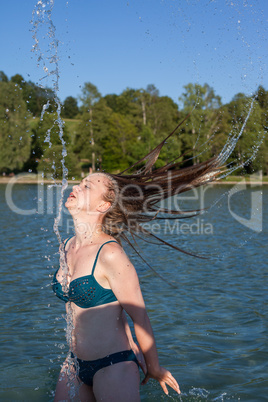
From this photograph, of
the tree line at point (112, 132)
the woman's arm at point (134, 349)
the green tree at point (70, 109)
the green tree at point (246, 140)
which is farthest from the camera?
the green tree at point (70, 109)

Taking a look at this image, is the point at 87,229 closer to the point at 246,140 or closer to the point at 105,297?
the point at 105,297

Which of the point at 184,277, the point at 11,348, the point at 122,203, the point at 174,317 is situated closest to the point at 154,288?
the point at 184,277

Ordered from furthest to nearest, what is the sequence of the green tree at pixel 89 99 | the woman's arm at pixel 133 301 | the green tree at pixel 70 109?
the green tree at pixel 70 109 < the green tree at pixel 89 99 < the woman's arm at pixel 133 301

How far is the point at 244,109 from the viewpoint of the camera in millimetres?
38812

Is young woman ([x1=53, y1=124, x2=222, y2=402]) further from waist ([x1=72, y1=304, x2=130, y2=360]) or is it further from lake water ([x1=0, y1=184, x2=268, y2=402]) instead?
lake water ([x1=0, y1=184, x2=268, y2=402])

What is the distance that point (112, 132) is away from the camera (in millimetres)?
72688

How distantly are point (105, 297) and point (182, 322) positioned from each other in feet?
13.0

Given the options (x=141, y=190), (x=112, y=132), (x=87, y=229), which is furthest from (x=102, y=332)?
(x=112, y=132)

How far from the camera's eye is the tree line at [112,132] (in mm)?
57844

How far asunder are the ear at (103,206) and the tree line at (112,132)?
4577 centimetres

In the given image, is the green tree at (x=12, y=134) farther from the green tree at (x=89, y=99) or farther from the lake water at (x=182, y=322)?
the lake water at (x=182, y=322)

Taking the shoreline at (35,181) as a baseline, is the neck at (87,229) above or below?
below

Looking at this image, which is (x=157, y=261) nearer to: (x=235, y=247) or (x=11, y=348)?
(x=235, y=247)

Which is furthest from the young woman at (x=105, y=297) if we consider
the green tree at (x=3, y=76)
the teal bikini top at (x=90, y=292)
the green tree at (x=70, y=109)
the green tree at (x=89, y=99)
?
the green tree at (x=70, y=109)
